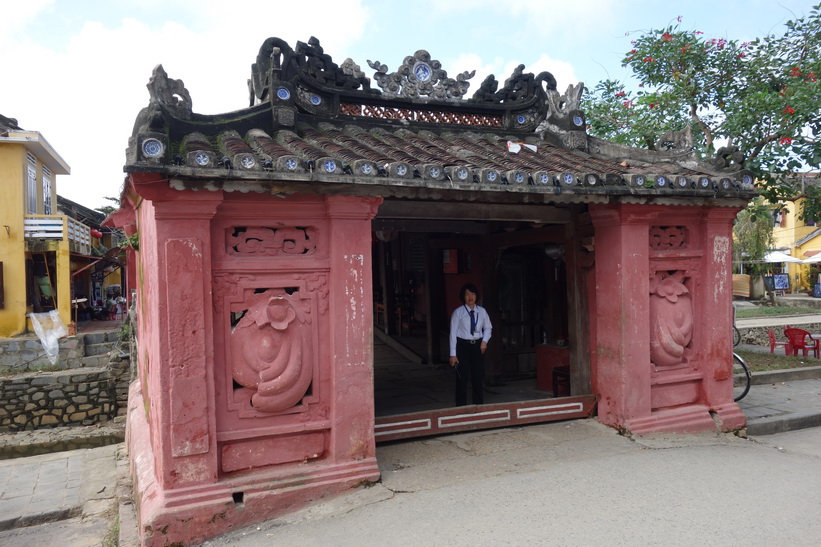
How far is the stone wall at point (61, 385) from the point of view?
17.1 metres

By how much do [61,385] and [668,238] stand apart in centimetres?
1753

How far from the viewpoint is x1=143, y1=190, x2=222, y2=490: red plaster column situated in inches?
190

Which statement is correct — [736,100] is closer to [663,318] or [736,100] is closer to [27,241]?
[663,318]

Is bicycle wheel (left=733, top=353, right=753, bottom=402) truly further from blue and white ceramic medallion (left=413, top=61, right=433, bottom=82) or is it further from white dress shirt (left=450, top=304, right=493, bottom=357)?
blue and white ceramic medallion (left=413, top=61, right=433, bottom=82)

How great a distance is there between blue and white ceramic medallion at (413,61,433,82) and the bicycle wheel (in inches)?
235

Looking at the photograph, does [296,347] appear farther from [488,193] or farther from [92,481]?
[92,481]

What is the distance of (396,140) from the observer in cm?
675

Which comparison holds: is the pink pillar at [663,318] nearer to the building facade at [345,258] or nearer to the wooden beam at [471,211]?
the building facade at [345,258]

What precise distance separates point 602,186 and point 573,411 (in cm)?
280

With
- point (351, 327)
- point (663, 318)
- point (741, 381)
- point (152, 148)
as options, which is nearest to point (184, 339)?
point (351, 327)

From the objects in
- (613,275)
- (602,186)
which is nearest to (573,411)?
(613,275)

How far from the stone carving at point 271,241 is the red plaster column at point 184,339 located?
316mm

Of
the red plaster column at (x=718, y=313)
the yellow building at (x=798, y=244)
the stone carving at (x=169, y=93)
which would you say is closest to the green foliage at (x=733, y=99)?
the red plaster column at (x=718, y=313)

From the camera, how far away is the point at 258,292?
17.4 feet
